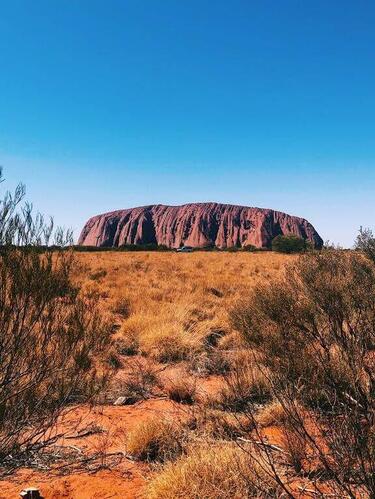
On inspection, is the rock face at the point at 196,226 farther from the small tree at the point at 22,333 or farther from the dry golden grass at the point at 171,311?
the small tree at the point at 22,333

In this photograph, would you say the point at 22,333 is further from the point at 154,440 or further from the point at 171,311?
the point at 171,311

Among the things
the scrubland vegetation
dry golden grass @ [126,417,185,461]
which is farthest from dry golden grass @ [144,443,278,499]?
dry golden grass @ [126,417,185,461]

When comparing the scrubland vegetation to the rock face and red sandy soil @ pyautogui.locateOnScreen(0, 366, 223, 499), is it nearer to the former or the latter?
red sandy soil @ pyautogui.locateOnScreen(0, 366, 223, 499)

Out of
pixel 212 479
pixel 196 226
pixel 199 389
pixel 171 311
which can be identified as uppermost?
pixel 196 226

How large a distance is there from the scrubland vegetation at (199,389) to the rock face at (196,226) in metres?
149

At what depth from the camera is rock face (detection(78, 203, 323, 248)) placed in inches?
6373

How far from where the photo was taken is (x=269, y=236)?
6156 inches

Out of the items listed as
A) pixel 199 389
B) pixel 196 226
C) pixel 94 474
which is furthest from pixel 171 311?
pixel 196 226

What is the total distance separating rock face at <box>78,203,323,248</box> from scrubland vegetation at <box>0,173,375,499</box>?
490 feet

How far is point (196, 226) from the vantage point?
166625mm

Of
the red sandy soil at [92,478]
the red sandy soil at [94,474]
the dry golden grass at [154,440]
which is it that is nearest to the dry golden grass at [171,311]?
the red sandy soil at [94,474]

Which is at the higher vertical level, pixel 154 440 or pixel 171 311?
pixel 171 311

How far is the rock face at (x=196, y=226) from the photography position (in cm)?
16188

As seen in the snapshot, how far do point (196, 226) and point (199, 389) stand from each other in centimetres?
16113
